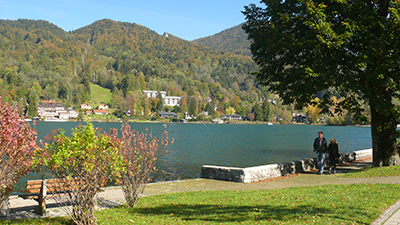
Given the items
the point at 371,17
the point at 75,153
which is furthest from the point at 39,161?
the point at 371,17

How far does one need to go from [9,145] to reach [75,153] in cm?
182

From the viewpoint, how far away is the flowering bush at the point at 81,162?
6.59 metres

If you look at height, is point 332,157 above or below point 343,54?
below

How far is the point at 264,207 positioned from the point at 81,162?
4.83m

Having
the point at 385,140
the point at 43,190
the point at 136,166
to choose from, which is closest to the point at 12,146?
the point at 43,190

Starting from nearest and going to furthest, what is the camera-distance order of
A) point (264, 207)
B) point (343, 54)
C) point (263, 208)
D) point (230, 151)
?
point (263, 208) < point (264, 207) < point (343, 54) < point (230, 151)

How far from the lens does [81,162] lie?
6.77 meters

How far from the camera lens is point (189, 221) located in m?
7.56

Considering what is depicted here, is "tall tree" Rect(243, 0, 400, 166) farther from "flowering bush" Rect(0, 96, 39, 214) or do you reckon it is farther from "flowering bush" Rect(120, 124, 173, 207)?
A: "flowering bush" Rect(0, 96, 39, 214)

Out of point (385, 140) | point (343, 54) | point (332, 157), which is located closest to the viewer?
point (343, 54)

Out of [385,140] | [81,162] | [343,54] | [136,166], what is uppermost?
[343,54]

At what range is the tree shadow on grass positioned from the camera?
24.6 feet

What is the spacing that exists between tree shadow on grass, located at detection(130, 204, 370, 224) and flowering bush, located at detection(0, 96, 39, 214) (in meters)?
3.03

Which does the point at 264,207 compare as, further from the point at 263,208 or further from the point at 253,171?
the point at 253,171
